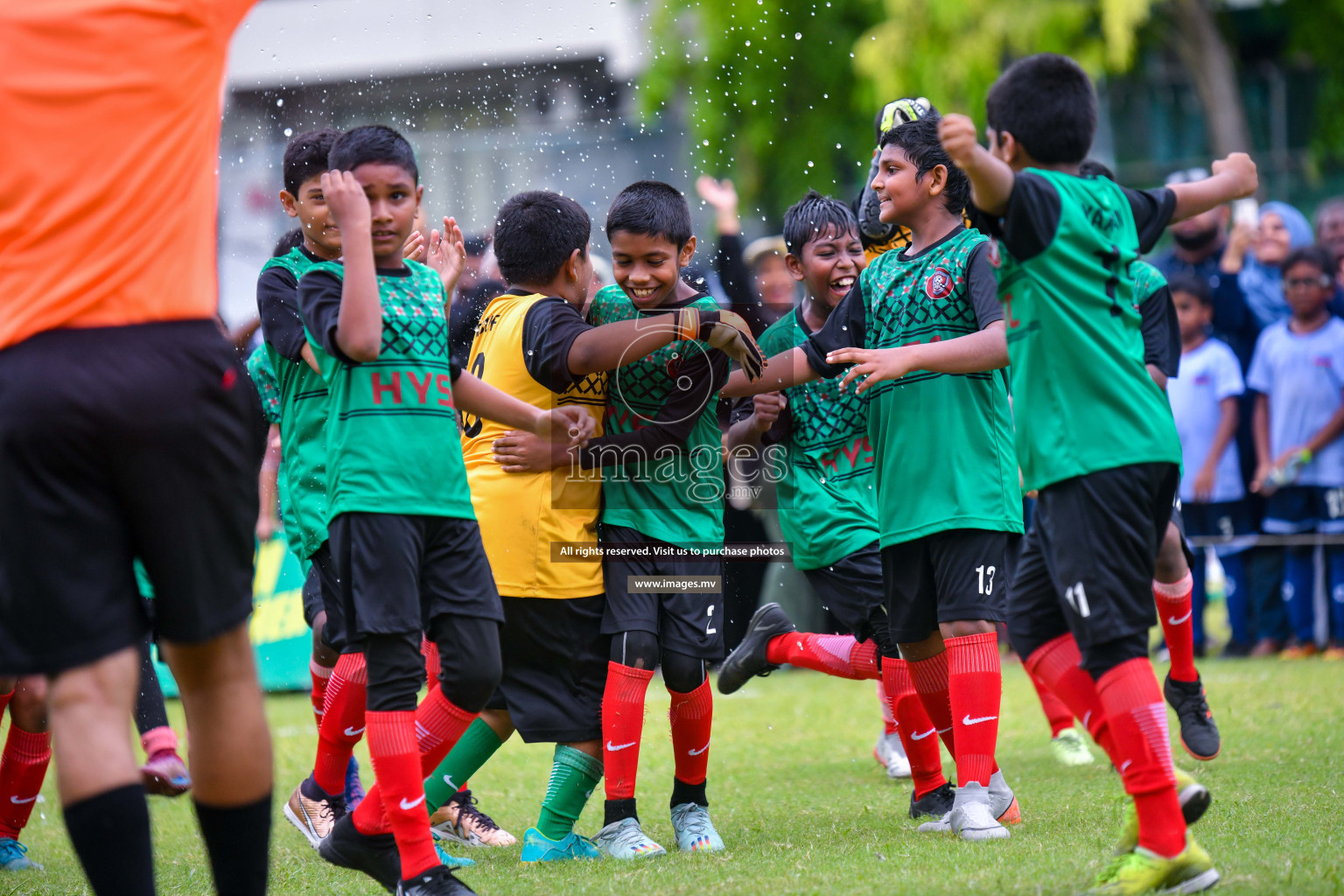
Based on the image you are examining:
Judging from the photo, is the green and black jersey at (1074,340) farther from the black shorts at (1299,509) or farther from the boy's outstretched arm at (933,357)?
the black shorts at (1299,509)

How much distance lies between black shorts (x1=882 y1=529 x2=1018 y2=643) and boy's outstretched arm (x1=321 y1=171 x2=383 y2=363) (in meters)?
1.64

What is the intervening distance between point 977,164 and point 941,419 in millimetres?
1197

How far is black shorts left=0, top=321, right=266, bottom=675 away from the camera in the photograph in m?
2.13

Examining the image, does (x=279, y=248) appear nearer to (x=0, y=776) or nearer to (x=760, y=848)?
(x=0, y=776)

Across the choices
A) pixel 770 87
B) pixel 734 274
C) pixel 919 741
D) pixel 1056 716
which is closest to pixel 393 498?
pixel 919 741

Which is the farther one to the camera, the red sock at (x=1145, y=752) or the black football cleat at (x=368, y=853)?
the black football cleat at (x=368, y=853)

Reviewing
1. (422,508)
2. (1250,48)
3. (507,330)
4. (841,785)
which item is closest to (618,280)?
(507,330)

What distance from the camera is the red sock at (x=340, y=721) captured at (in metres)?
3.85

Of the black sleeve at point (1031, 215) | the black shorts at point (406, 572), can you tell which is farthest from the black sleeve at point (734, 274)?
the black sleeve at point (1031, 215)

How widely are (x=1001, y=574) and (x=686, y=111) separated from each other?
1715cm

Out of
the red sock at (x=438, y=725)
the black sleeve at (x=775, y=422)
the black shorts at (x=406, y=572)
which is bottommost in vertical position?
the red sock at (x=438, y=725)

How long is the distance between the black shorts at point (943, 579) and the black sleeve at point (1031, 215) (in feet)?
3.65

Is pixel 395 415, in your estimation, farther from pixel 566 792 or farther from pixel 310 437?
pixel 566 792

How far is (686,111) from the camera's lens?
20.0 meters
